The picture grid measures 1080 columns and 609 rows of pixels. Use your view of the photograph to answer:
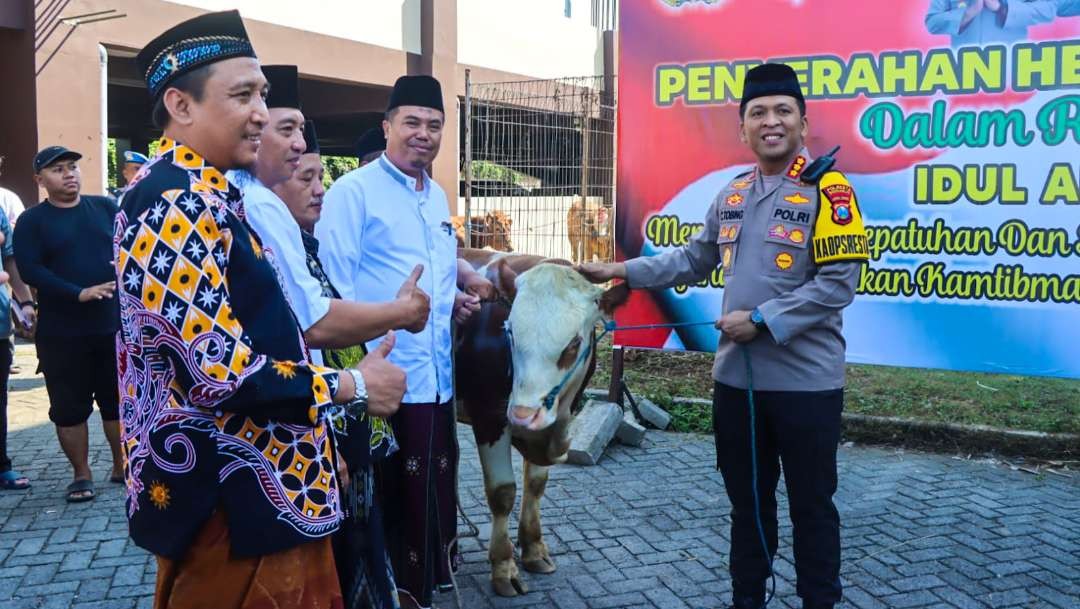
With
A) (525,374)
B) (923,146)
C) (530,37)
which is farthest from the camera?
(530,37)

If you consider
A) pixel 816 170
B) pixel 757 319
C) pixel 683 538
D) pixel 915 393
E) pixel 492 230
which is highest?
pixel 816 170

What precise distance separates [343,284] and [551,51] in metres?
15.0

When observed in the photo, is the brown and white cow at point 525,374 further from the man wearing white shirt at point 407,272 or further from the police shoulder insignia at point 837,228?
the police shoulder insignia at point 837,228

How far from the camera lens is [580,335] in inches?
156

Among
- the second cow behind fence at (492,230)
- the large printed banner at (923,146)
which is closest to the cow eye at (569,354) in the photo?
the large printed banner at (923,146)

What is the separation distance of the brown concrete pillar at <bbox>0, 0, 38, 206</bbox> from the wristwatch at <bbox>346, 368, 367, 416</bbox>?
1054 centimetres

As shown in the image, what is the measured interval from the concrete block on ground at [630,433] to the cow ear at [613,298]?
2.88m

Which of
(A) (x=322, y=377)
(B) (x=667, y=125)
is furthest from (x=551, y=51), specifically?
(A) (x=322, y=377)

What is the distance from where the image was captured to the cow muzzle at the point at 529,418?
3689 millimetres

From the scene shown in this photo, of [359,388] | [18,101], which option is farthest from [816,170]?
[18,101]

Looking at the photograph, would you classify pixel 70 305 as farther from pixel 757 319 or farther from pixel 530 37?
pixel 530 37

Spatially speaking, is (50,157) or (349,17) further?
(349,17)

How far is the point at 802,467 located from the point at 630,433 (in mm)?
3331

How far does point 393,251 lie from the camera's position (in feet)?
11.9
